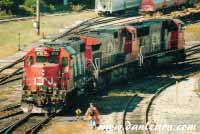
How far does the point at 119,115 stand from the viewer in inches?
1056

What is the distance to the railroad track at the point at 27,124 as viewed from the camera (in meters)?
23.6

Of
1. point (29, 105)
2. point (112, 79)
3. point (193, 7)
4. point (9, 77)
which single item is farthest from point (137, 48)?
point (193, 7)

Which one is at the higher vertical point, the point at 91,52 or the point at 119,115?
the point at 91,52

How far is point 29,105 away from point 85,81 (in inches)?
155

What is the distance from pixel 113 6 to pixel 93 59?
3247 cm

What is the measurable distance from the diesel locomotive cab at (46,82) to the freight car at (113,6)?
1414 inches

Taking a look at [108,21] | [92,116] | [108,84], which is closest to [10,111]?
[92,116]

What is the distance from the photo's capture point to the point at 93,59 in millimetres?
29938

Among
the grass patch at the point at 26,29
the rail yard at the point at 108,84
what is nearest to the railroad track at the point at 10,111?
the rail yard at the point at 108,84

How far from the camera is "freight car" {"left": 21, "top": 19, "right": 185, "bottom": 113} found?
26.2 meters

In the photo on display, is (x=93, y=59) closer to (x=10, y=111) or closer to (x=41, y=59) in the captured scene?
(x=41, y=59)

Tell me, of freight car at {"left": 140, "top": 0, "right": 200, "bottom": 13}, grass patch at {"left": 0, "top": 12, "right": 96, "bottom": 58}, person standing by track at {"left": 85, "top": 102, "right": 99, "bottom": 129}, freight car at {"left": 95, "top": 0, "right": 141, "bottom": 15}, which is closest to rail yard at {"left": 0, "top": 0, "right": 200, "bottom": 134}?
person standing by track at {"left": 85, "top": 102, "right": 99, "bottom": 129}

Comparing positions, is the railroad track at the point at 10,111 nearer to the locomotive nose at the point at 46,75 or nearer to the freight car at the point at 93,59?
the freight car at the point at 93,59

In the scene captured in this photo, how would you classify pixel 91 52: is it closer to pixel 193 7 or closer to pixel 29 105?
pixel 29 105
